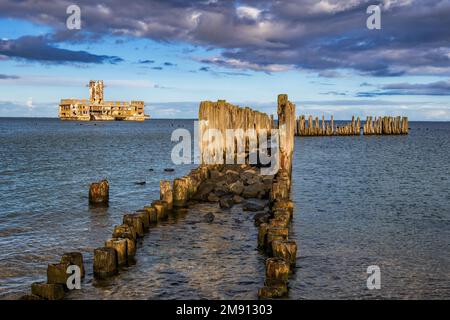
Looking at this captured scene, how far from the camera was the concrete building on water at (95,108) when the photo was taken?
173m

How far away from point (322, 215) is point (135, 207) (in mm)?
6495

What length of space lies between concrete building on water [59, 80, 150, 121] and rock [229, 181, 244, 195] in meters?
159

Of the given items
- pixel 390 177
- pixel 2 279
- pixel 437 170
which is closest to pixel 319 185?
pixel 390 177

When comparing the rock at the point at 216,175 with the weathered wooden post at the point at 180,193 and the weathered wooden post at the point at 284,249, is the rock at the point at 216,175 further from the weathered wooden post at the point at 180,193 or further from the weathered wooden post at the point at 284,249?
the weathered wooden post at the point at 284,249

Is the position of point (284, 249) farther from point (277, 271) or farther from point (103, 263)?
point (103, 263)

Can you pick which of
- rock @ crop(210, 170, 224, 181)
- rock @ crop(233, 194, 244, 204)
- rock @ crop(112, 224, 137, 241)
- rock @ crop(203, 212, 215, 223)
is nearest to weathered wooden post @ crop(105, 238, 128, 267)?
rock @ crop(112, 224, 137, 241)

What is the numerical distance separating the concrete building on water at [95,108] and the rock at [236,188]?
15912cm

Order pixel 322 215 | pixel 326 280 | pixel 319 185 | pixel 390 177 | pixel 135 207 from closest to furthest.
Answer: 1. pixel 326 280
2. pixel 322 215
3. pixel 135 207
4. pixel 319 185
5. pixel 390 177

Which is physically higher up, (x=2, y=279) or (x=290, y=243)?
(x=290, y=243)

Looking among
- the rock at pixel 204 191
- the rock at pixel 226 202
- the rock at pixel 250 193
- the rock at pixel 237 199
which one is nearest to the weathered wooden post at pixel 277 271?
the rock at pixel 226 202

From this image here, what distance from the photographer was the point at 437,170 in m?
32.4

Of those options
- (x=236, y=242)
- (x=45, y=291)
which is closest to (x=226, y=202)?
(x=236, y=242)

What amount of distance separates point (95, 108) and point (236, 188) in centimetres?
16377
